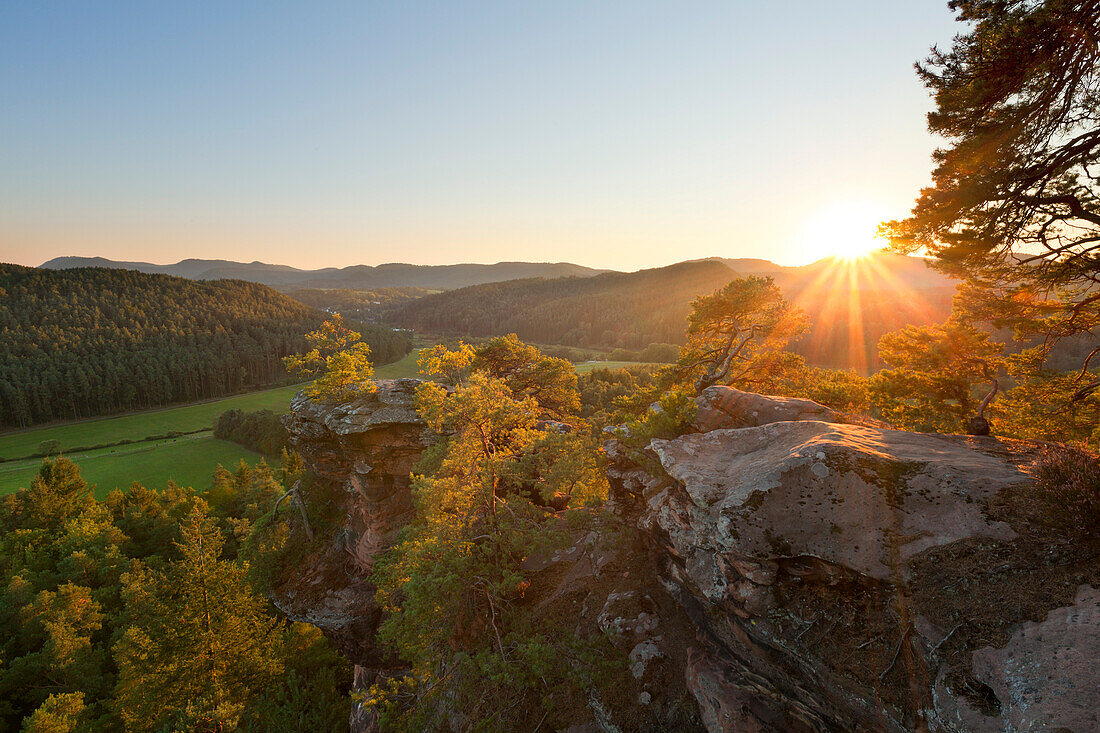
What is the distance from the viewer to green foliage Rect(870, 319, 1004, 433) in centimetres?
1530

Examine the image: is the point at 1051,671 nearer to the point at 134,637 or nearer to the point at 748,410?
the point at 748,410

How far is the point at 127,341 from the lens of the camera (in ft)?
365

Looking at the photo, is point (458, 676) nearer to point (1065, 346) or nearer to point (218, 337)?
A: point (1065, 346)

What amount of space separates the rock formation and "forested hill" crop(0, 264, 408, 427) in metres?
132

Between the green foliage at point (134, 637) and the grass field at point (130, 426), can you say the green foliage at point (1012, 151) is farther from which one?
the grass field at point (130, 426)

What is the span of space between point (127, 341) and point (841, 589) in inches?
6351

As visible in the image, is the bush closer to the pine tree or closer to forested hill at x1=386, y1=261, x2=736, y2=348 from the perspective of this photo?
the pine tree

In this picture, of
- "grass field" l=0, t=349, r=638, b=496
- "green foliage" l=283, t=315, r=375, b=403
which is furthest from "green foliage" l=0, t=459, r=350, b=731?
"grass field" l=0, t=349, r=638, b=496

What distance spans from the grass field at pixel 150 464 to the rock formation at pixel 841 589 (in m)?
73.1

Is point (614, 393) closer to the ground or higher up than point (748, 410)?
closer to the ground

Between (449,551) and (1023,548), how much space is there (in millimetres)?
12840

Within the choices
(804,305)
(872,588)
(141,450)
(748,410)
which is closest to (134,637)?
(748,410)

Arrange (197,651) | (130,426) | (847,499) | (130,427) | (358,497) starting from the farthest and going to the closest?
(130,426)
(130,427)
(358,497)
(197,651)
(847,499)

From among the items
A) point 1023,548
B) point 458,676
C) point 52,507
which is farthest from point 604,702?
point 52,507
